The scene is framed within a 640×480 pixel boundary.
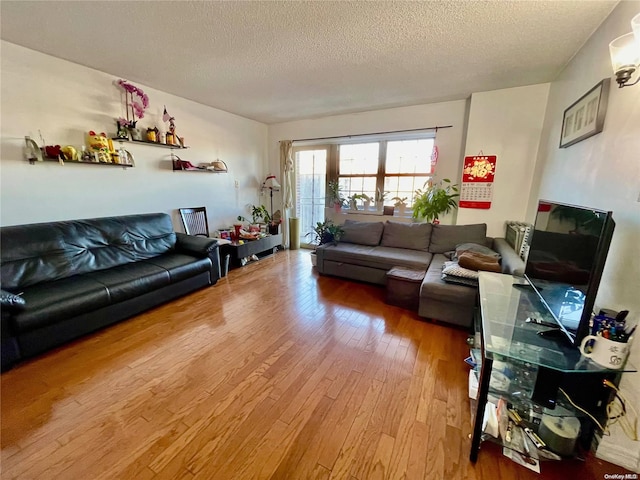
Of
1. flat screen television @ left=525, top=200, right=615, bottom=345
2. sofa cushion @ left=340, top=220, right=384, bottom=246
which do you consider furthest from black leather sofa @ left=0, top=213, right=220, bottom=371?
flat screen television @ left=525, top=200, right=615, bottom=345

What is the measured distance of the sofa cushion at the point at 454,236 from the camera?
3250mm

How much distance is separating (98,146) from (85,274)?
4.39 feet

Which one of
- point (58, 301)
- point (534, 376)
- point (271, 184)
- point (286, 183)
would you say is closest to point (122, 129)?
point (58, 301)

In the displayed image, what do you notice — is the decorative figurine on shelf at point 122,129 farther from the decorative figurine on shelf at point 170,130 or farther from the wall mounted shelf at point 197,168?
the wall mounted shelf at point 197,168

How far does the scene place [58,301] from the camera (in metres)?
1.92

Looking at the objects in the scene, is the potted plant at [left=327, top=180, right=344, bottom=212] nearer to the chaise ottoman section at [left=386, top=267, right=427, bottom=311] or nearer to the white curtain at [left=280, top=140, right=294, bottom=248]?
the white curtain at [left=280, top=140, right=294, bottom=248]

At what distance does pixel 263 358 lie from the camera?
193 centimetres

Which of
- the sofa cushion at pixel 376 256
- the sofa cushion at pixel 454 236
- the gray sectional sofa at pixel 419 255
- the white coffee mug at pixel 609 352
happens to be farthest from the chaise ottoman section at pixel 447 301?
the white coffee mug at pixel 609 352

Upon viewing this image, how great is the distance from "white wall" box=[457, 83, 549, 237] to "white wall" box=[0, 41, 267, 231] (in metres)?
3.77

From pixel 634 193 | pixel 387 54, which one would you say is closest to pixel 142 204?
pixel 387 54

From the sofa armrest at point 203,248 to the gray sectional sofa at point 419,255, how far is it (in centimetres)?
139

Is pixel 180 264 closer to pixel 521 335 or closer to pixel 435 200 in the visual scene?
pixel 521 335

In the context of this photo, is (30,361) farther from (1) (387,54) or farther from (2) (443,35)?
(2) (443,35)

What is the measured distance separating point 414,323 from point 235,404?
171 cm
